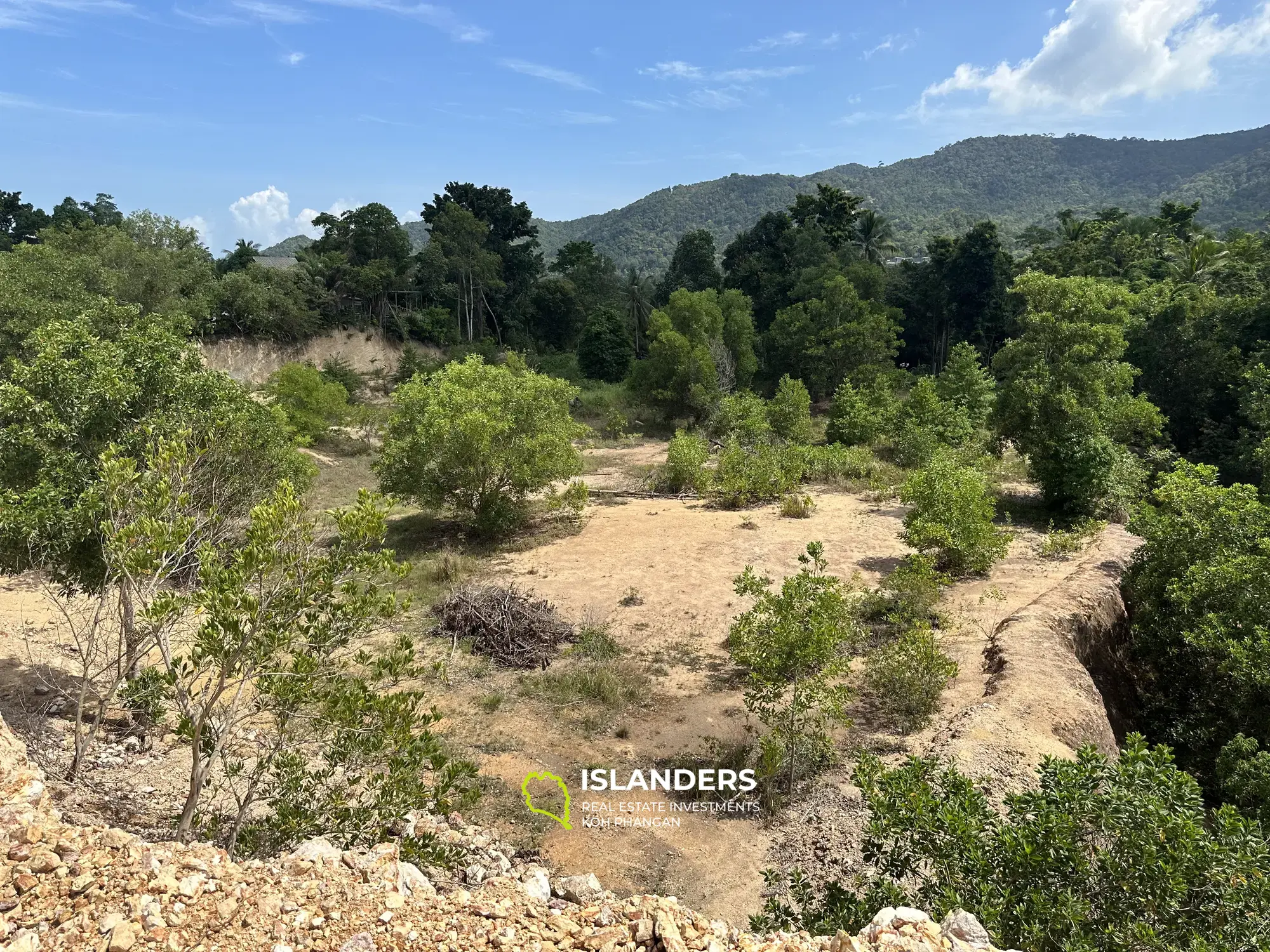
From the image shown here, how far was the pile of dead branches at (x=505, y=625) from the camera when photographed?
30.2 feet

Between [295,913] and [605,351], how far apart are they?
105ft

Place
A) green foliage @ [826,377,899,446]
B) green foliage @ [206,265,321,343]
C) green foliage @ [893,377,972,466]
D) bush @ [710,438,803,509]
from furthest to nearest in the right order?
1. green foliage @ [206,265,321,343]
2. green foliage @ [826,377,899,446]
3. green foliage @ [893,377,972,466]
4. bush @ [710,438,803,509]

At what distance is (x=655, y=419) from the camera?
28328mm

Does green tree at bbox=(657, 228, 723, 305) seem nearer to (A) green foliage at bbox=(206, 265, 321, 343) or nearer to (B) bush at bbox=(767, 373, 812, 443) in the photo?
(B) bush at bbox=(767, 373, 812, 443)

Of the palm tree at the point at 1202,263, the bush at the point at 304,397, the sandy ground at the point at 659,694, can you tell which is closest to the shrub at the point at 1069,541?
the sandy ground at the point at 659,694

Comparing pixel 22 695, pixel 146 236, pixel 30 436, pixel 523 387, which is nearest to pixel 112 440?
pixel 30 436

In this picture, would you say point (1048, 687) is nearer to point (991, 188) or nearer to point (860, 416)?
point (860, 416)

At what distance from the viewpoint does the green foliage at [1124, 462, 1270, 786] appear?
6648mm

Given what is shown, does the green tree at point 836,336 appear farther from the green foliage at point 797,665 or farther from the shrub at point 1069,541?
the green foliage at point 797,665

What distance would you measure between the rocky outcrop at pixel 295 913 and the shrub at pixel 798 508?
1166 cm

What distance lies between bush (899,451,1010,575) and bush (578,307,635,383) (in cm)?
2333

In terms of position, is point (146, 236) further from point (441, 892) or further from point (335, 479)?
point (441, 892)

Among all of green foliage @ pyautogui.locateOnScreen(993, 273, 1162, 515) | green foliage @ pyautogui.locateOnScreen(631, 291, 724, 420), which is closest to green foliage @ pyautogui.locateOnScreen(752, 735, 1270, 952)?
green foliage @ pyautogui.locateOnScreen(993, 273, 1162, 515)

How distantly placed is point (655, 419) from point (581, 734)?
2148cm
